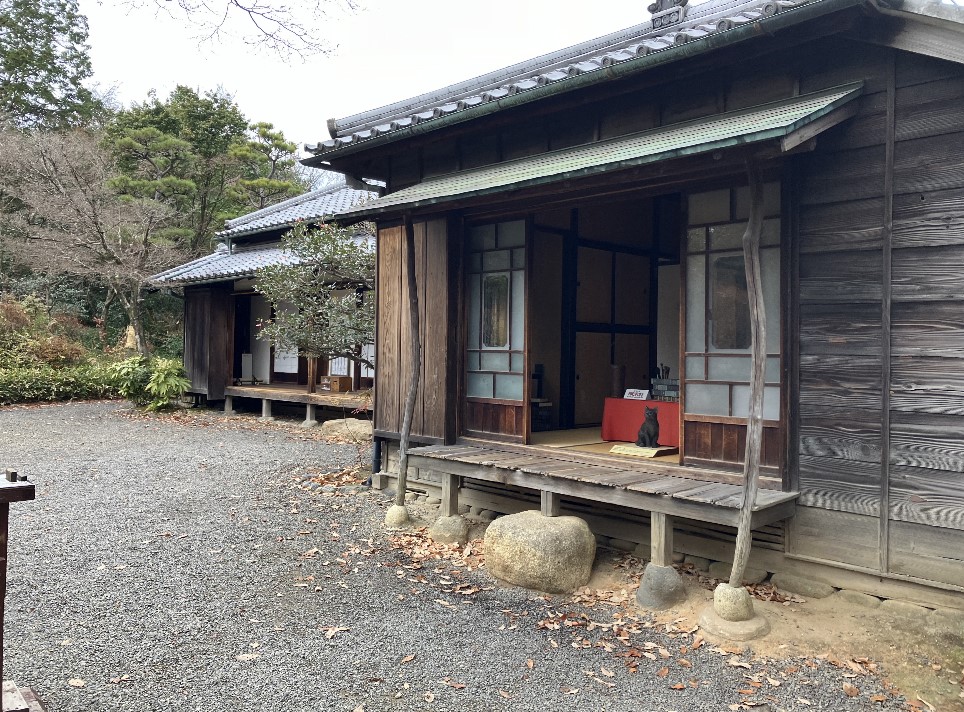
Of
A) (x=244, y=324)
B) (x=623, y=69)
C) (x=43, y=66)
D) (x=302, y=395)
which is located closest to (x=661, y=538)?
(x=623, y=69)

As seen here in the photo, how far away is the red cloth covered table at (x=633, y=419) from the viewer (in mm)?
6836

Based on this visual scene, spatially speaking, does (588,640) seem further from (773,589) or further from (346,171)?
(346,171)

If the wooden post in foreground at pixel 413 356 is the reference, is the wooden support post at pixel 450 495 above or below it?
below

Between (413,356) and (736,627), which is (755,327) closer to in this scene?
(736,627)

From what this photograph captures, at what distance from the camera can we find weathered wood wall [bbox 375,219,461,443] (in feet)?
23.6

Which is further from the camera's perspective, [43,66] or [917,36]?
[43,66]

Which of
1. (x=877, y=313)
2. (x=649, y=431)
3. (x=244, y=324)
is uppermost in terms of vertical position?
(x=244, y=324)

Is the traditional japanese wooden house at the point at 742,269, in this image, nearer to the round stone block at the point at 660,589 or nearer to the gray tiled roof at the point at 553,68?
the gray tiled roof at the point at 553,68

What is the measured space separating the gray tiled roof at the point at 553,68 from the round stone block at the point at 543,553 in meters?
3.65

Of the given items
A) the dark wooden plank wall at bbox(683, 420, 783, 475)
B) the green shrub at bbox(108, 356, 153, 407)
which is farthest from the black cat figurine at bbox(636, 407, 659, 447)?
the green shrub at bbox(108, 356, 153, 407)

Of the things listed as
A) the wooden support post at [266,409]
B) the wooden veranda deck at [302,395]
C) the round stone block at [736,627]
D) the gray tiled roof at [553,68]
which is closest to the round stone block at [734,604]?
the round stone block at [736,627]

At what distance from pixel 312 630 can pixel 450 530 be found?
2022mm

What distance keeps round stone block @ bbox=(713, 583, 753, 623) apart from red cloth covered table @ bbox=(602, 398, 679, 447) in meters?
2.47

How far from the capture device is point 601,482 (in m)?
5.24
